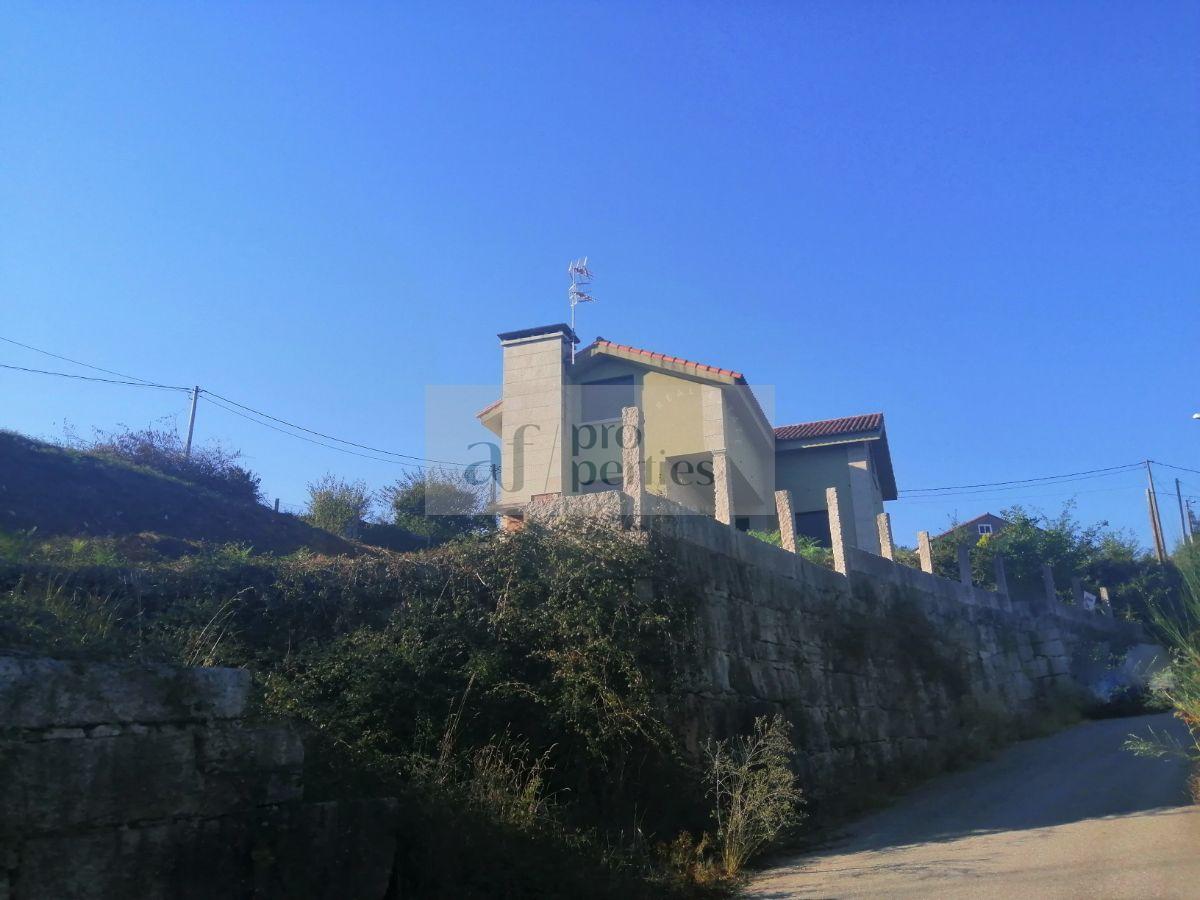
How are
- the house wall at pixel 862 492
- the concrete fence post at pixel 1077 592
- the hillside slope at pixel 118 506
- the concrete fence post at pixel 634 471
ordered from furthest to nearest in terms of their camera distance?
1. the concrete fence post at pixel 1077 592
2. the house wall at pixel 862 492
3. the hillside slope at pixel 118 506
4. the concrete fence post at pixel 634 471

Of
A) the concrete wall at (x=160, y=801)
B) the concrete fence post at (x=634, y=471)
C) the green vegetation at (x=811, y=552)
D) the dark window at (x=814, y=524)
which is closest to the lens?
the concrete wall at (x=160, y=801)

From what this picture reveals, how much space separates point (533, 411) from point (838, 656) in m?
9.93

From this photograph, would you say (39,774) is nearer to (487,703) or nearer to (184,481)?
(487,703)

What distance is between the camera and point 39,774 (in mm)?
4227

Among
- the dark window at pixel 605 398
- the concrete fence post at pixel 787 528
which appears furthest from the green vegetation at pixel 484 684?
the dark window at pixel 605 398

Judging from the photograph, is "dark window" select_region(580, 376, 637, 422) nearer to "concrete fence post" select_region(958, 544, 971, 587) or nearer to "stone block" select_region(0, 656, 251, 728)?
"concrete fence post" select_region(958, 544, 971, 587)

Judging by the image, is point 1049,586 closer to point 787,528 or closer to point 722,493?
point 787,528

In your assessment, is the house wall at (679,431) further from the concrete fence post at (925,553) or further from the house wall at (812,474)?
the concrete fence post at (925,553)

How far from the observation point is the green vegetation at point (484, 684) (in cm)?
578

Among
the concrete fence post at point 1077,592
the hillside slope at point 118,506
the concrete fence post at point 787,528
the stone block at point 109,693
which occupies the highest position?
the hillside slope at point 118,506

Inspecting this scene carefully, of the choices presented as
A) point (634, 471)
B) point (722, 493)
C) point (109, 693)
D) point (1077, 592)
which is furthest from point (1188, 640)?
point (1077, 592)

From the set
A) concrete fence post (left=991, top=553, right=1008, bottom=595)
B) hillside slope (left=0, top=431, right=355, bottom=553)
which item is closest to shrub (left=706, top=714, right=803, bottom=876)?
hillside slope (left=0, top=431, right=355, bottom=553)

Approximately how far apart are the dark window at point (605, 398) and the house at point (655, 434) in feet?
0.09

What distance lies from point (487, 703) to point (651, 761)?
150cm
